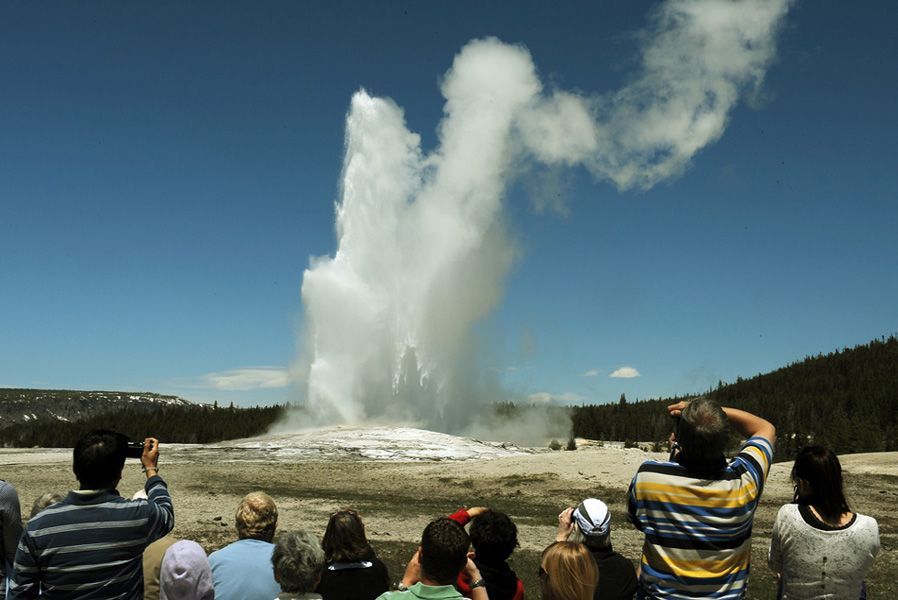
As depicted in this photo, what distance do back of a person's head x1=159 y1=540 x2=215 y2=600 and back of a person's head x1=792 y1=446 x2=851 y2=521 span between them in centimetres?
337

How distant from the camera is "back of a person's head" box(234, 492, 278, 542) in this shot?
475 centimetres

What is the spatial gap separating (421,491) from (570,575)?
22.8 metres

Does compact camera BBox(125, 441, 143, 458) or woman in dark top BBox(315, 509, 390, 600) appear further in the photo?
woman in dark top BBox(315, 509, 390, 600)

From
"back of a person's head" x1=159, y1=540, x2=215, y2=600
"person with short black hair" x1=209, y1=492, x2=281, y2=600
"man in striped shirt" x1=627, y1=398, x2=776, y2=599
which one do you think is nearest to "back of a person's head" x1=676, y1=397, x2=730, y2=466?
"man in striped shirt" x1=627, y1=398, x2=776, y2=599

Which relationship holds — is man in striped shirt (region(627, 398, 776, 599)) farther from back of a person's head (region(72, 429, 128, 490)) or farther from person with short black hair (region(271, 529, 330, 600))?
back of a person's head (region(72, 429, 128, 490))

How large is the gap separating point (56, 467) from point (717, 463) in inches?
1420

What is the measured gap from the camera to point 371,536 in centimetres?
1509

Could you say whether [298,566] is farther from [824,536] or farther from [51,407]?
[51,407]

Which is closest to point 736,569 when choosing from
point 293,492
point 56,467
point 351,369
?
point 293,492

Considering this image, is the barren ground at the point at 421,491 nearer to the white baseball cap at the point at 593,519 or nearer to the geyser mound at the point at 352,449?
the geyser mound at the point at 352,449

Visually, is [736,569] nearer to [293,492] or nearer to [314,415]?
[293,492]

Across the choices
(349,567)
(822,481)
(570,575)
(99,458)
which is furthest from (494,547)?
(99,458)

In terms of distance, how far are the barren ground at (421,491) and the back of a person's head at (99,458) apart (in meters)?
7.54

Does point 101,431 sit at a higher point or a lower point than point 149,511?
higher
